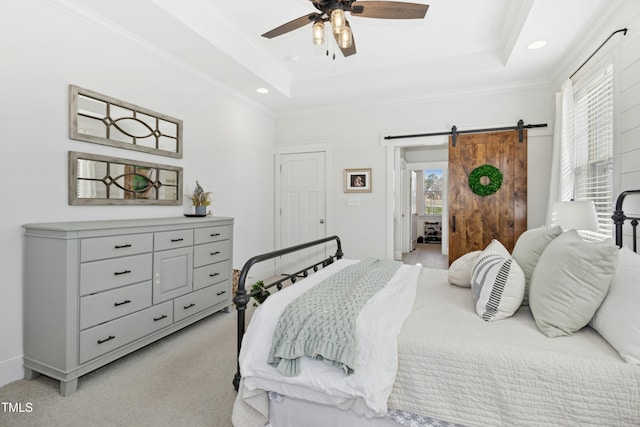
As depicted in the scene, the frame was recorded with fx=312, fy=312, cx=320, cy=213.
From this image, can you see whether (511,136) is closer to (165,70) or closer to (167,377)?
(165,70)

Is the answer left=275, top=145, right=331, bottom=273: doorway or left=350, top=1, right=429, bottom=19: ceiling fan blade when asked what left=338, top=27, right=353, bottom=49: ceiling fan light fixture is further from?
left=275, top=145, right=331, bottom=273: doorway

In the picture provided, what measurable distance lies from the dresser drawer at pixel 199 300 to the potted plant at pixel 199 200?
804 mm

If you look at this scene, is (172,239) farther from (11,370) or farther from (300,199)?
(300,199)

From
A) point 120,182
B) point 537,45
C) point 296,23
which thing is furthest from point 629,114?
point 120,182

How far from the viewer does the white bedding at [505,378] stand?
1090 mm

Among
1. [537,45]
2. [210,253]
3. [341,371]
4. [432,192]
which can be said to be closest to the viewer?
[341,371]

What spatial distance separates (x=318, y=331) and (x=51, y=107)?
2.47m

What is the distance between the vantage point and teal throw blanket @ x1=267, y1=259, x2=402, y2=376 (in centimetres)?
129

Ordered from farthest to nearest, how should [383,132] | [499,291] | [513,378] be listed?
[383,132], [499,291], [513,378]

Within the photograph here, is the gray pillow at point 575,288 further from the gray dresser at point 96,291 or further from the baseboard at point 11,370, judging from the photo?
the baseboard at point 11,370

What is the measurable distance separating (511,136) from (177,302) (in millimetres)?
4155

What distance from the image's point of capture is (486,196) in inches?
156

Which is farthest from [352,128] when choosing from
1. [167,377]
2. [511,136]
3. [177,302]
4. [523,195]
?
[167,377]

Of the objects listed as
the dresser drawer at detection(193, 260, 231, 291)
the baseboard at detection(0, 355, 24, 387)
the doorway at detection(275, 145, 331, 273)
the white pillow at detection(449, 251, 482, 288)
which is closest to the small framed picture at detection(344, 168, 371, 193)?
the doorway at detection(275, 145, 331, 273)
